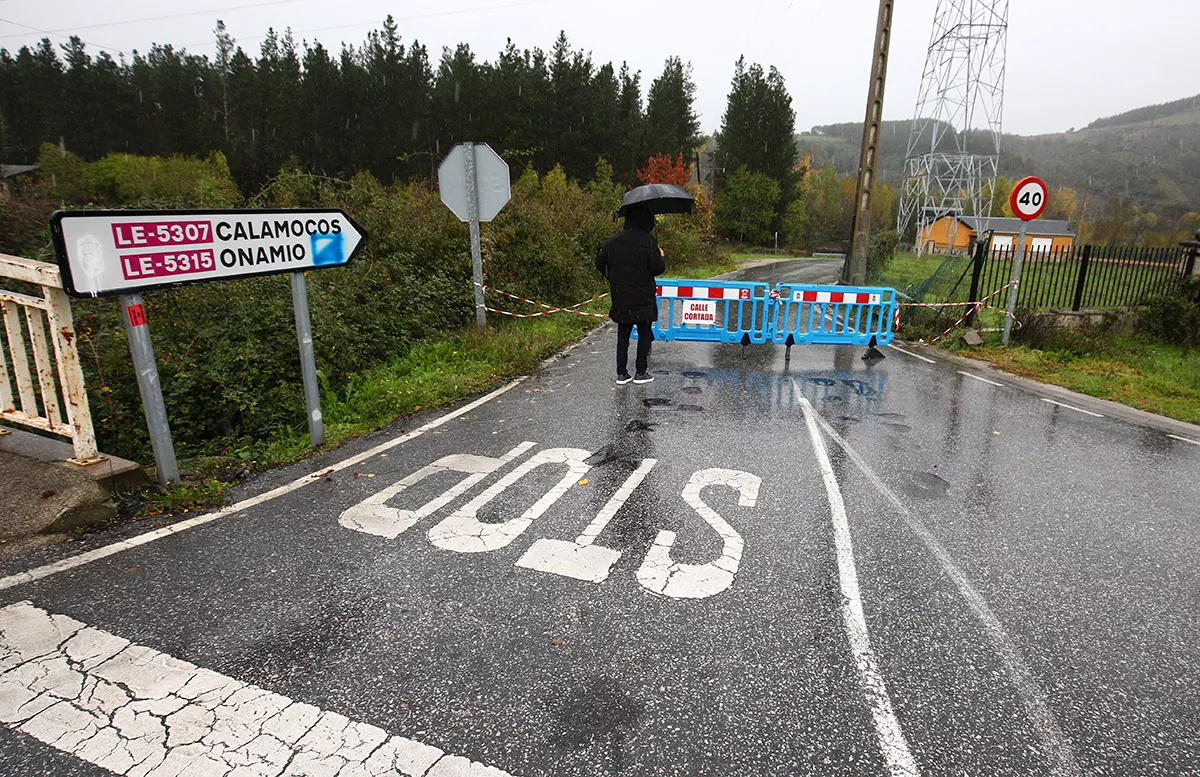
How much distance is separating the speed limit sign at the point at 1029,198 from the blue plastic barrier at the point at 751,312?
99.1 inches

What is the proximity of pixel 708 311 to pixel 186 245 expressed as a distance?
732 cm

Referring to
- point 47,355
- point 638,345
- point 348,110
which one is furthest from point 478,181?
point 348,110

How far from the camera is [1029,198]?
10.0 metres

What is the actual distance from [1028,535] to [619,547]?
2.83 metres

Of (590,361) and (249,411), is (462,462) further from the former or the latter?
(590,361)

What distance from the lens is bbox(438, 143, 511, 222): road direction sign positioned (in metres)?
8.93

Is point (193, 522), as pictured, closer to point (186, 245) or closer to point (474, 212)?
point (186, 245)

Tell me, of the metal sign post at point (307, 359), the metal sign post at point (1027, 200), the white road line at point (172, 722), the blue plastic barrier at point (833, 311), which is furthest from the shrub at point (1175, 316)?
the white road line at point (172, 722)

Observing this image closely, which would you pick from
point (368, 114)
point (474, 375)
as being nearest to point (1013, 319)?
point (474, 375)

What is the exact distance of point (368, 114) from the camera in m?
56.3

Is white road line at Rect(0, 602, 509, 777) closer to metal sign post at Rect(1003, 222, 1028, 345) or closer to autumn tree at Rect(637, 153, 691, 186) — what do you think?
metal sign post at Rect(1003, 222, 1028, 345)

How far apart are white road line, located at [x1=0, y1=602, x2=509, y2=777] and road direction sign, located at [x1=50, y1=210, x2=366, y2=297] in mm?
2186

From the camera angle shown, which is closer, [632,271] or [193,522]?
[193,522]

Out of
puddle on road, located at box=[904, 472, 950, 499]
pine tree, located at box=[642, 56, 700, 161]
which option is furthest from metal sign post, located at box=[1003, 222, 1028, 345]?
pine tree, located at box=[642, 56, 700, 161]
